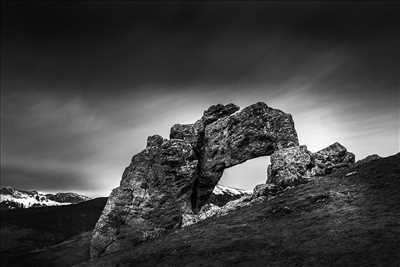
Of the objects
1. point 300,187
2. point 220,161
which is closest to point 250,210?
point 300,187

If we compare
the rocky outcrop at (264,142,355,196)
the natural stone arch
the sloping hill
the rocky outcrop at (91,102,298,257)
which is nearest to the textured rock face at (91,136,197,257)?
the rocky outcrop at (91,102,298,257)

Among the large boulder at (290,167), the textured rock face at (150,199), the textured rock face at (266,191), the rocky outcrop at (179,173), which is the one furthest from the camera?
the rocky outcrop at (179,173)

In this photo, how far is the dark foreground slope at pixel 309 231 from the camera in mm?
30266

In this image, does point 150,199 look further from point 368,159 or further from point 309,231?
point 368,159

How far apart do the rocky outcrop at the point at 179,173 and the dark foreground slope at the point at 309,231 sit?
49.2 ft

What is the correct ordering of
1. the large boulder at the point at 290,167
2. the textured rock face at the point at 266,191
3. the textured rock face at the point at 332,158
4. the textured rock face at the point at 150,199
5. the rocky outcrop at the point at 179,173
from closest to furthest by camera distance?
the textured rock face at the point at 266,191
the large boulder at the point at 290,167
the textured rock face at the point at 332,158
the textured rock face at the point at 150,199
the rocky outcrop at the point at 179,173

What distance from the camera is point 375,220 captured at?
3516 centimetres

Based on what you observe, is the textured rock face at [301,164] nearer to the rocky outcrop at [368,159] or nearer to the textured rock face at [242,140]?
the rocky outcrop at [368,159]

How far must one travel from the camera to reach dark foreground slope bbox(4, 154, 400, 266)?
3027cm

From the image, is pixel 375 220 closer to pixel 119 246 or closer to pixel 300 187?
pixel 300 187

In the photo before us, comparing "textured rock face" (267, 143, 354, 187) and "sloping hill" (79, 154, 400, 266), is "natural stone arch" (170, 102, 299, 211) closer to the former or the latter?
"textured rock face" (267, 143, 354, 187)

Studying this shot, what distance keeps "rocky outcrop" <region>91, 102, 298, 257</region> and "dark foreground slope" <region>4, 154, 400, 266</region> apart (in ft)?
49.2

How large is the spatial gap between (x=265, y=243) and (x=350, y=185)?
18655 mm

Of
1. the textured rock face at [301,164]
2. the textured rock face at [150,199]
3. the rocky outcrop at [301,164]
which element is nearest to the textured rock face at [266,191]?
the rocky outcrop at [301,164]
